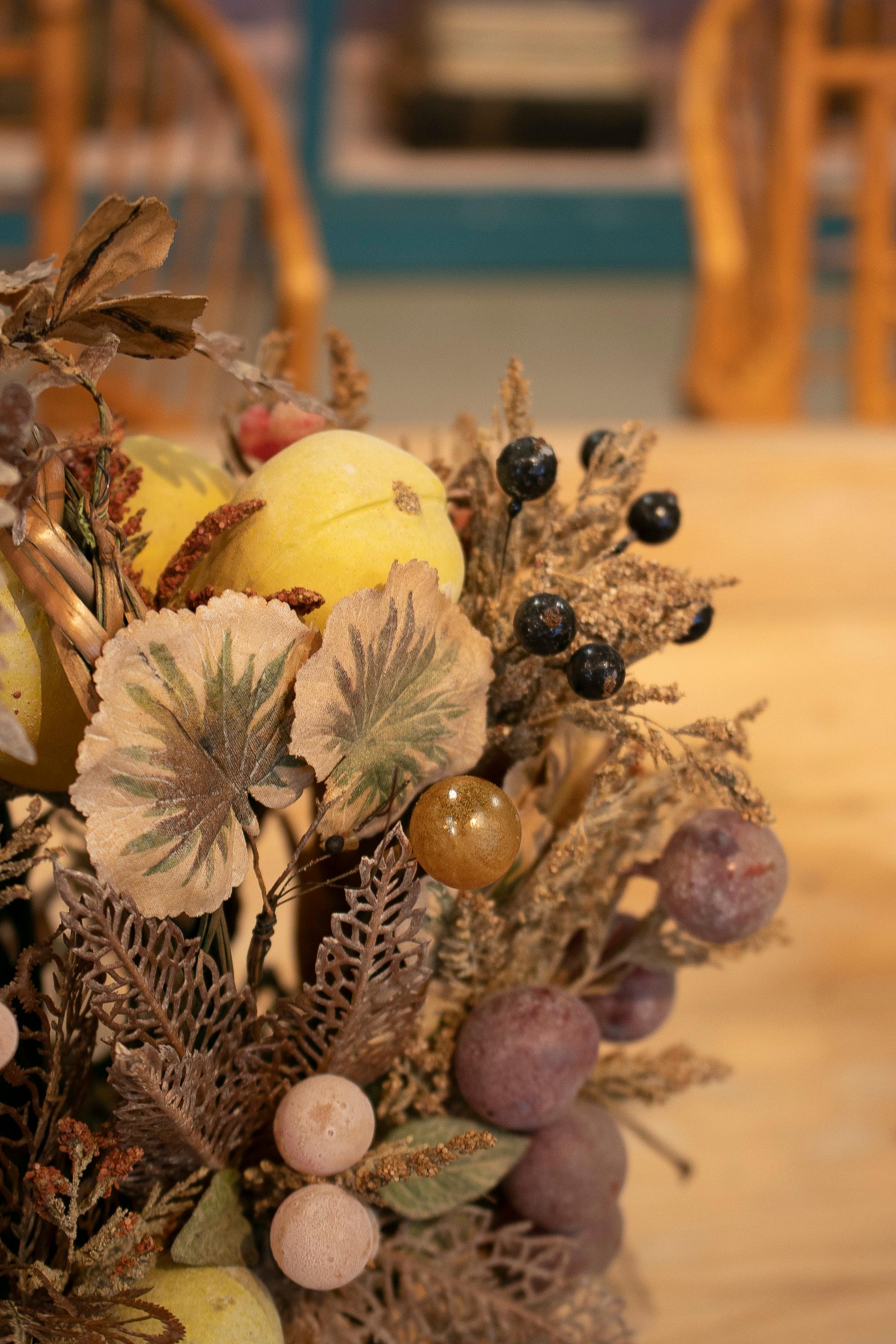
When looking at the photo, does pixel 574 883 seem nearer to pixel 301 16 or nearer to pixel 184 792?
pixel 184 792

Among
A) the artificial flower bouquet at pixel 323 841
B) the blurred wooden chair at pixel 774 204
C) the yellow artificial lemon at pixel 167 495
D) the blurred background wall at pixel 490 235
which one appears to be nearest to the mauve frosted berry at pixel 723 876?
the artificial flower bouquet at pixel 323 841

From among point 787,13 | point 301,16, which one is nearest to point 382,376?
point 301,16

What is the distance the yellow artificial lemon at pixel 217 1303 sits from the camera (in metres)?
0.37

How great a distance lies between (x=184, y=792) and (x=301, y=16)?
282cm

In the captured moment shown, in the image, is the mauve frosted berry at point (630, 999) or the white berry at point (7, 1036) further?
the mauve frosted berry at point (630, 999)

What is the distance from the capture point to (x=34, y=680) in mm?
351

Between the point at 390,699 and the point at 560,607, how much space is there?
58mm

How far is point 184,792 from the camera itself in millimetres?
341

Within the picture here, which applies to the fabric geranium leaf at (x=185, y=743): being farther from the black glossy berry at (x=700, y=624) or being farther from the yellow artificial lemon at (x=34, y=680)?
the black glossy berry at (x=700, y=624)

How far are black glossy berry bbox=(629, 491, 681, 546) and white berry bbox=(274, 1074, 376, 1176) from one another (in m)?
A: 0.22

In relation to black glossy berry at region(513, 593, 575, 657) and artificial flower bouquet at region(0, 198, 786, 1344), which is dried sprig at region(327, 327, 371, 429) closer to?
artificial flower bouquet at region(0, 198, 786, 1344)

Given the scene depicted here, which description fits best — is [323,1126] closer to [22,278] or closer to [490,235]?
[22,278]

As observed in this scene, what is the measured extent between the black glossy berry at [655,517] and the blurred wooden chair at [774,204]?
33.9 inches

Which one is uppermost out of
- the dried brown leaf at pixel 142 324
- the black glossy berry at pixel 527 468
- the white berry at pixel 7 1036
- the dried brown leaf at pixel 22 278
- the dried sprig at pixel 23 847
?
the dried brown leaf at pixel 22 278
